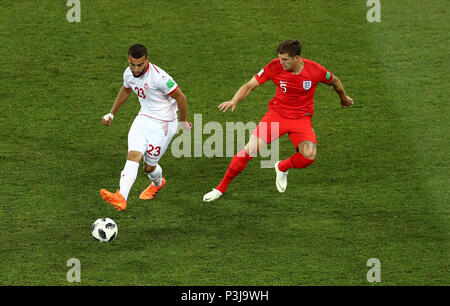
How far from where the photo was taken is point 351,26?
51.2 ft

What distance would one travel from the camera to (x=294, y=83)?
36.4 ft

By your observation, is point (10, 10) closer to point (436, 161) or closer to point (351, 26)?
point (351, 26)

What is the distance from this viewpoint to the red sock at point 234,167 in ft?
37.4

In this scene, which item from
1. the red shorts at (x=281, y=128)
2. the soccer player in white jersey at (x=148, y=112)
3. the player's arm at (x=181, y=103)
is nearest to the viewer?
the soccer player in white jersey at (x=148, y=112)

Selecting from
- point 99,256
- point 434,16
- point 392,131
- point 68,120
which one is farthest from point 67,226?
point 434,16

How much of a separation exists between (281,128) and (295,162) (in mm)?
513

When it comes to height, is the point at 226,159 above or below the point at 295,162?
above

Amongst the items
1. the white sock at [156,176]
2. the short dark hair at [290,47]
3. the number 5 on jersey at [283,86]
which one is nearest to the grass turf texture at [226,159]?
the white sock at [156,176]

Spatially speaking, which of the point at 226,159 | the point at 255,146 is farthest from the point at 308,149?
the point at 226,159

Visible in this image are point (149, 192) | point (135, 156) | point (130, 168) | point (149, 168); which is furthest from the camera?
point (149, 192)

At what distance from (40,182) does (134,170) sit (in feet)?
6.58

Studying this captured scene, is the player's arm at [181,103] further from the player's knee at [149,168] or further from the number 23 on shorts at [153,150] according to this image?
the player's knee at [149,168]

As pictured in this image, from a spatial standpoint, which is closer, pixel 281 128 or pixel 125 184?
pixel 125 184

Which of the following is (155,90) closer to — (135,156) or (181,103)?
(181,103)
